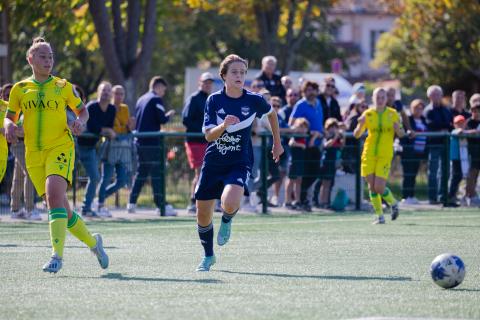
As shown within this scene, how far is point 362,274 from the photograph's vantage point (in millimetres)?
10102

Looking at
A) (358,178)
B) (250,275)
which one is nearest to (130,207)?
(358,178)

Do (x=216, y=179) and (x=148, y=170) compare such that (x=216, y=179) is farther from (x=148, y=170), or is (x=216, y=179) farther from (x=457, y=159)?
(x=457, y=159)

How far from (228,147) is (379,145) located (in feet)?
22.0

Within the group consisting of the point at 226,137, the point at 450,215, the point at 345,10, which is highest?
the point at 345,10

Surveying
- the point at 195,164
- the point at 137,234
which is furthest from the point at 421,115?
the point at 137,234

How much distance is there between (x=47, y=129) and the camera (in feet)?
34.2

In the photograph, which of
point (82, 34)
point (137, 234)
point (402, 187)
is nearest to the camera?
point (137, 234)

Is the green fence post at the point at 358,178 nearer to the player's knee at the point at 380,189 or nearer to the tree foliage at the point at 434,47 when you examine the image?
the player's knee at the point at 380,189

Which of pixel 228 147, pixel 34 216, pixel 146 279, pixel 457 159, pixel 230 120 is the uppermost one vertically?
pixel 230 120

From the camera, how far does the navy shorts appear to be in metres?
10.6

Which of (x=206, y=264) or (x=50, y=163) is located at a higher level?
(x=50, y=163)

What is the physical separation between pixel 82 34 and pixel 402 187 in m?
9.36

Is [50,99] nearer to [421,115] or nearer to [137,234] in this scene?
[137,234]

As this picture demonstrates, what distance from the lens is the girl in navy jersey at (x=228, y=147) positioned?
34.4 ft
